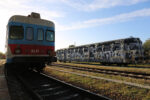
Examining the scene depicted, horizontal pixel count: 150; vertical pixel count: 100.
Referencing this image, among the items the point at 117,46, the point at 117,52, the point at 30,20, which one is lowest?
the point at 117,52

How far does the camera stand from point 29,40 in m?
7.30

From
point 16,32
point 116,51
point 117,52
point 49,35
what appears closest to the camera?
point 16,32

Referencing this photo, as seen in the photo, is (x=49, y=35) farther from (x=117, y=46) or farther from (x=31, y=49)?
(x=117, y=46)

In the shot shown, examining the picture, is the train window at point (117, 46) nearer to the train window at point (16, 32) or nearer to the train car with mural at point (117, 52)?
the train car with mural at point (117, 52)

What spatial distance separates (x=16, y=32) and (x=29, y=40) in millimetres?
782

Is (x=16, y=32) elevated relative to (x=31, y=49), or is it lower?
elevated

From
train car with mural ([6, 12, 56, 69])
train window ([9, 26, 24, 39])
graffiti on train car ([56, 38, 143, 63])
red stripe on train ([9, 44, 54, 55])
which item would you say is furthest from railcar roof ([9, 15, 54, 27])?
graffiti on train car ([56, 38, 143, 63])

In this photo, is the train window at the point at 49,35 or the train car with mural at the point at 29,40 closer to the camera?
the train car with mural at the point at 29,40

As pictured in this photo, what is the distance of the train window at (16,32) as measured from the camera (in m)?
6.87

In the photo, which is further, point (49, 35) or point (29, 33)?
point (49, 35)

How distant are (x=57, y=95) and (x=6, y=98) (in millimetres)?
1622

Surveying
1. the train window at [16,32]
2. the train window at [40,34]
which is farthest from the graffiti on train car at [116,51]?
the train window at [16,32]

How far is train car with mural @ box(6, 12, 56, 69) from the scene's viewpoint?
6785mm

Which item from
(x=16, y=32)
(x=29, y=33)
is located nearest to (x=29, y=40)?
(x=29, y=33)
